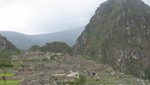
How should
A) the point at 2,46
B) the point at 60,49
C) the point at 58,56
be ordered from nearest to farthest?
the point at 58,56
the point at 60,49
the point at 2,46

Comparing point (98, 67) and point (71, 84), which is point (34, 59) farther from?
point (71, 84)

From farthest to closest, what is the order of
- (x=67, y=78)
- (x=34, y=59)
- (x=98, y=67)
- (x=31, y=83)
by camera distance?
(x=34, y=59) → (x=98, y=67) → (x=67, y=78) → (x=31, y=83)

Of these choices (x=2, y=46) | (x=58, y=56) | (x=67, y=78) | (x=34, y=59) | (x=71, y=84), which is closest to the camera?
(x=71, y=84)

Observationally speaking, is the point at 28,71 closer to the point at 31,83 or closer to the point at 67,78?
the point at 67,78

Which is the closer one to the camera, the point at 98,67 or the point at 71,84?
the point at 71,84

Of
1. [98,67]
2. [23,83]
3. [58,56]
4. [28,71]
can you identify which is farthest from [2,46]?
[23,83]

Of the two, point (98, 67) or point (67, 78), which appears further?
point (98, 67)

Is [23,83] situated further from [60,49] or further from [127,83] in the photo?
[60,49]

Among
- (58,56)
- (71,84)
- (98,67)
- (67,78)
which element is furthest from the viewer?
(58,56)

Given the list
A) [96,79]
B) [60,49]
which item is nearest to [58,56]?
[96,79]
